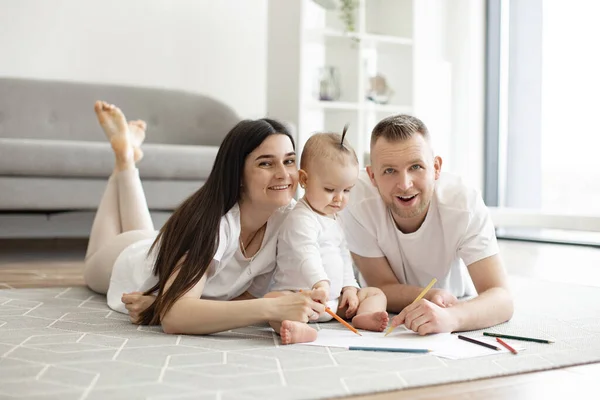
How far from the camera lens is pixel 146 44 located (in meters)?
4.30

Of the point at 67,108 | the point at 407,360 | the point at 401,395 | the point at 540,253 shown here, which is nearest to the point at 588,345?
the point at 407,360

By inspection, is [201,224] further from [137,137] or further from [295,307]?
[137,137]

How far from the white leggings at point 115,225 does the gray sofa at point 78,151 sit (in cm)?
79

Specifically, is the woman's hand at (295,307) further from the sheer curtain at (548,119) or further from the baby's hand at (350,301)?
the sheer curtain at (548,119)

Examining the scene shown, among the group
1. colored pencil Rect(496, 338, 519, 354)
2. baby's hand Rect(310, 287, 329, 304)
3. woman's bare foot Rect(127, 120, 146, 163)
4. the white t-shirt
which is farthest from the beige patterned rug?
woman's bare foot Rect(127, 120, 146, 163)

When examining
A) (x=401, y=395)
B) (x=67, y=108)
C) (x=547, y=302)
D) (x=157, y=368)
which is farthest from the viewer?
(x=67, y=108)

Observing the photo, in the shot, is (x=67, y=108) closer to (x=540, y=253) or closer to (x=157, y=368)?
(x=540, y=253)

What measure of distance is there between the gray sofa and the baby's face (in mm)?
1716

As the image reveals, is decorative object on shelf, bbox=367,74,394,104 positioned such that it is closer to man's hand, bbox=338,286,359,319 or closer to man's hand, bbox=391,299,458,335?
man's hand, bbox=338,286,359,319

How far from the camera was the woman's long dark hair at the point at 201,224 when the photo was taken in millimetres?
1560

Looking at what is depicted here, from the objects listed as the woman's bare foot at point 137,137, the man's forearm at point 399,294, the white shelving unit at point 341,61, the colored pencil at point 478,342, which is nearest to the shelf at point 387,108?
the white shelving unit at point 341,61

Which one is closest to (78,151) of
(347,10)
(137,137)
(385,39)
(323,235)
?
(137,137)

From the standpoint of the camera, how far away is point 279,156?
1.68 meters

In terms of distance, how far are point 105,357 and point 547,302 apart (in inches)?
54.1
